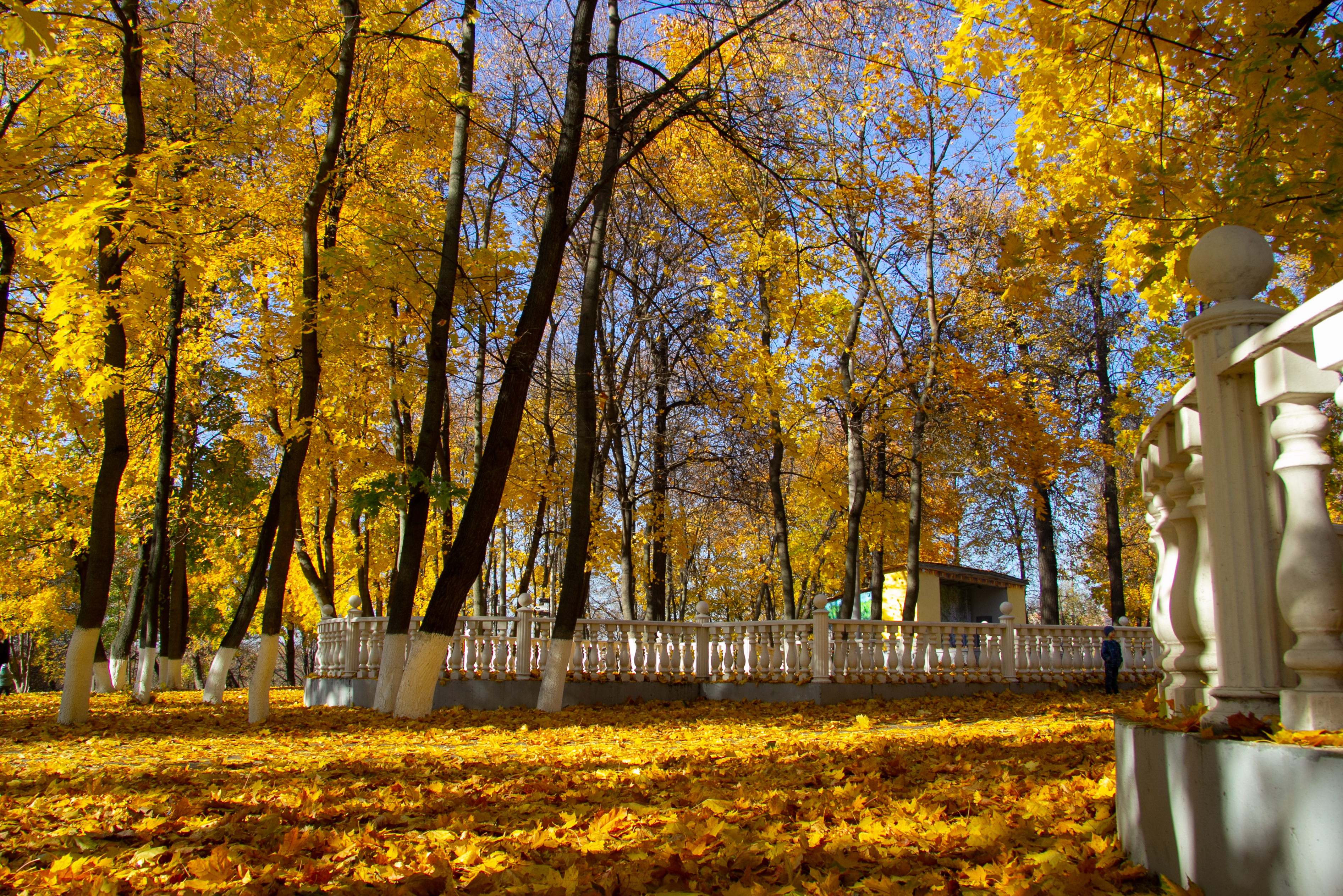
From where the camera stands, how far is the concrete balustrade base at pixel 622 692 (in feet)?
41.9

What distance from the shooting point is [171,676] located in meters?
19.4

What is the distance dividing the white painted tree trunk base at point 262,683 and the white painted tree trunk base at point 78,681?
5.49 ft

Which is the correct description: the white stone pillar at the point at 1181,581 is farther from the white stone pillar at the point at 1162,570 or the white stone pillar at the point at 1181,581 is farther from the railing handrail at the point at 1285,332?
the railing handrail at the point at 1285,332

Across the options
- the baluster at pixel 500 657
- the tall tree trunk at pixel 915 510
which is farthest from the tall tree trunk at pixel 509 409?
the tall tree trunk at pixel 915 510

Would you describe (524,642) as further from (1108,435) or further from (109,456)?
(1108,435)

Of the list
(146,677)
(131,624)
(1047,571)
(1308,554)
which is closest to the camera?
(1308,554)

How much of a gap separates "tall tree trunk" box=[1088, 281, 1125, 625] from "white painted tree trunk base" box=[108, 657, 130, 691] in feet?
80.2

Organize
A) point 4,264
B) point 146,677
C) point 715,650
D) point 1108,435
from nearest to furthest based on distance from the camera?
1. point 4,264
2. point 715,650
3. point 146,677
4. point 1108,435

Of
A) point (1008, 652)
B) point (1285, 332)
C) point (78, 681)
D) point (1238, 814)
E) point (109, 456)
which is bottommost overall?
point (1008, 652)

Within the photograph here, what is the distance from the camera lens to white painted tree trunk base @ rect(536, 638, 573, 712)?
11555mm

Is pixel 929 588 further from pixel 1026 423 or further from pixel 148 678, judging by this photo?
pixel 148 678

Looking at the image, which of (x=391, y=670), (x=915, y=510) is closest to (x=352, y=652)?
(x=391, y=670)

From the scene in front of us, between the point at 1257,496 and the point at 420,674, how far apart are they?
900 cm

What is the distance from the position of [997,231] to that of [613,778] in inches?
684
